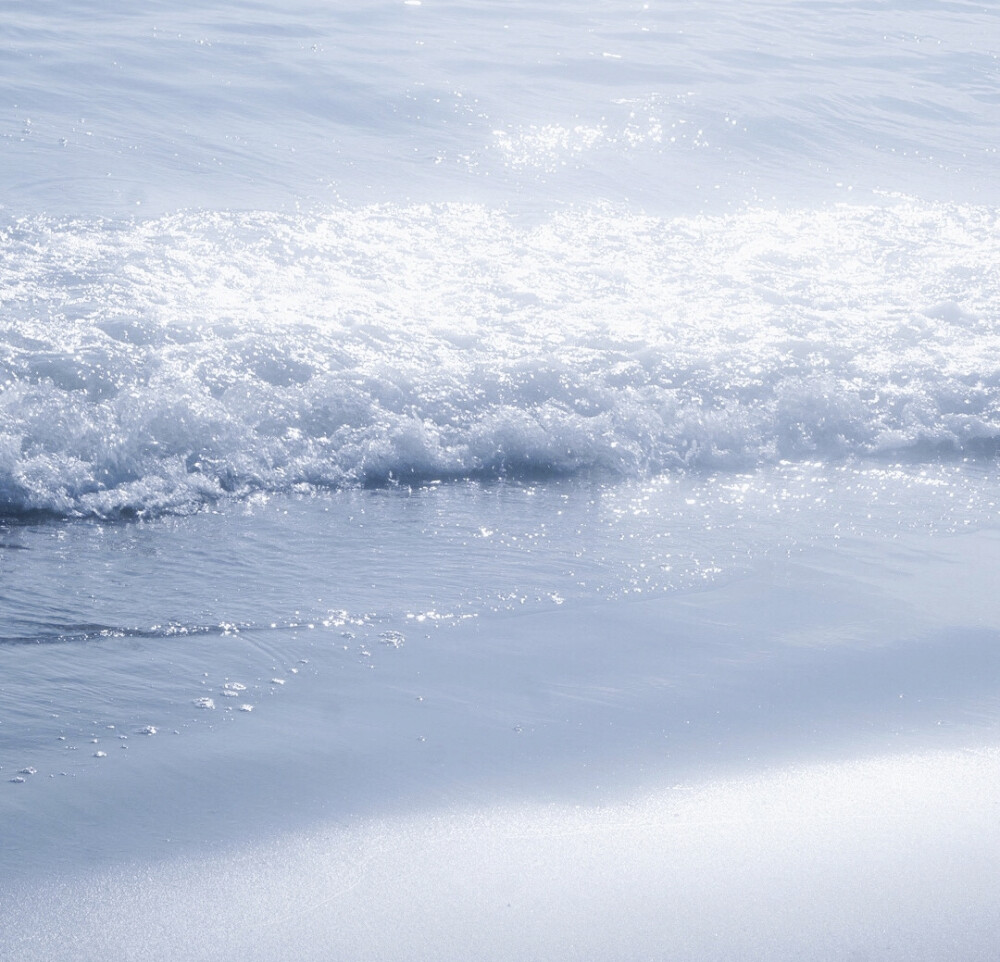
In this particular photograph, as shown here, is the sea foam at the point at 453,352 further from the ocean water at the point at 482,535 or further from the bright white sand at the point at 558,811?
the bright white sand at the point at 558,811

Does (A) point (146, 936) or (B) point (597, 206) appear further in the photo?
(B) point (597, 206)

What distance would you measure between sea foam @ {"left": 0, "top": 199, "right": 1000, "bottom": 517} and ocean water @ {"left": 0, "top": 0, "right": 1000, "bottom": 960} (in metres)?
0.02

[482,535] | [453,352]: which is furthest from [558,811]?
[453,352]

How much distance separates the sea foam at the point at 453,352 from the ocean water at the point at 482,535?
0.02 metres

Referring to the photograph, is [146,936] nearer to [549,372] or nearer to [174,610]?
[174,610]

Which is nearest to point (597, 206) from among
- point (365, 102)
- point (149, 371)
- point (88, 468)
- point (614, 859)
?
point (365, 102)

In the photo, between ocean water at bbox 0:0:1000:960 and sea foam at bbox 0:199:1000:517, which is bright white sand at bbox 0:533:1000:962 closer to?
ocean water at bbox 0:0:1000:960

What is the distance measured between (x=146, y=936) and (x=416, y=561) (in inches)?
67.4

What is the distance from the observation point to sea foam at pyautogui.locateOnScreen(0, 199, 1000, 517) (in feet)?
14.5

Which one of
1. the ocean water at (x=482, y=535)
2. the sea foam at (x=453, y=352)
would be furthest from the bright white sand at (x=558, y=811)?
the sea foam at (x=453, y=352)

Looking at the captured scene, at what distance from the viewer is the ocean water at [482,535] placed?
2406 mm

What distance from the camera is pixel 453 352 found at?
5363 millimetres

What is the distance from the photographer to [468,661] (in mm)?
3162

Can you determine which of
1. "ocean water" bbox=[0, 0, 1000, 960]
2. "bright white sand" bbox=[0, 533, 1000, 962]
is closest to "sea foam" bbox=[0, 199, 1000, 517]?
"ocean water" bbox=[0, 0, 1000, 960]
